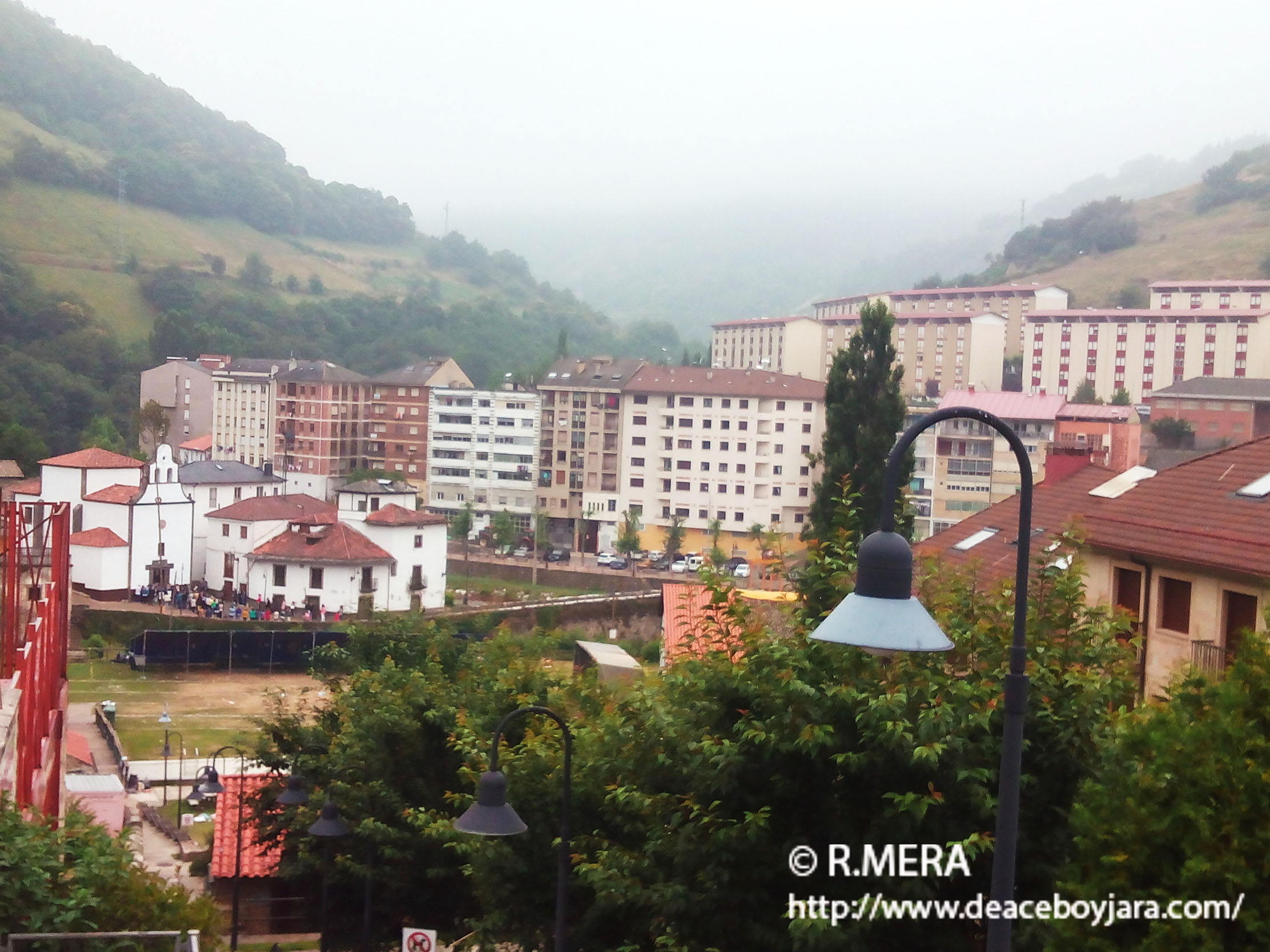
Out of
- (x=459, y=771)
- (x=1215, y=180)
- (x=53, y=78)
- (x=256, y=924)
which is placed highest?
(x=53, y=78)

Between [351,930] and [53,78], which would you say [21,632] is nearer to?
[351,930]

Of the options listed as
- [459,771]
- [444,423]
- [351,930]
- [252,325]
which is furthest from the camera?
[252,325]

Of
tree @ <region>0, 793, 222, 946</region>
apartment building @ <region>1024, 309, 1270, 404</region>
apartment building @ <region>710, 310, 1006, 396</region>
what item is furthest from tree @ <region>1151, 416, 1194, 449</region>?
tree @ <region>0, 793, 222, 946</region>

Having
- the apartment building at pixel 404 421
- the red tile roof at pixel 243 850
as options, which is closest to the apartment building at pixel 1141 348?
the apartment building at pixel 404 421

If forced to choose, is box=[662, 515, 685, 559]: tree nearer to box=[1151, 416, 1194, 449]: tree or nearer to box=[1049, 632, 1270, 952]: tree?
box=[1151, 416, 1194, 449]: tree

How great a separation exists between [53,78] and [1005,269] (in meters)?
113

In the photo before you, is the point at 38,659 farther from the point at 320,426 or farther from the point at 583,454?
the point at 320,426

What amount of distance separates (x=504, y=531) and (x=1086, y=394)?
124 feet

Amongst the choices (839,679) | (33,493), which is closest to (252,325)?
(33,493)

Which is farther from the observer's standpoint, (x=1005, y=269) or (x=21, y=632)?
(x=1005, y=269)

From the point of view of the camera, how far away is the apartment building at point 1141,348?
79.9 m

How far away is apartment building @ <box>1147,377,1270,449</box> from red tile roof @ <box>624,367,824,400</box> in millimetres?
17976

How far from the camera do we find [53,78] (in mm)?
157375

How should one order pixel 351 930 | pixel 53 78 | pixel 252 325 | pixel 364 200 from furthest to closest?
pixel 364 200, pixel 53 78, pixel 252 325, pixel 351 930
